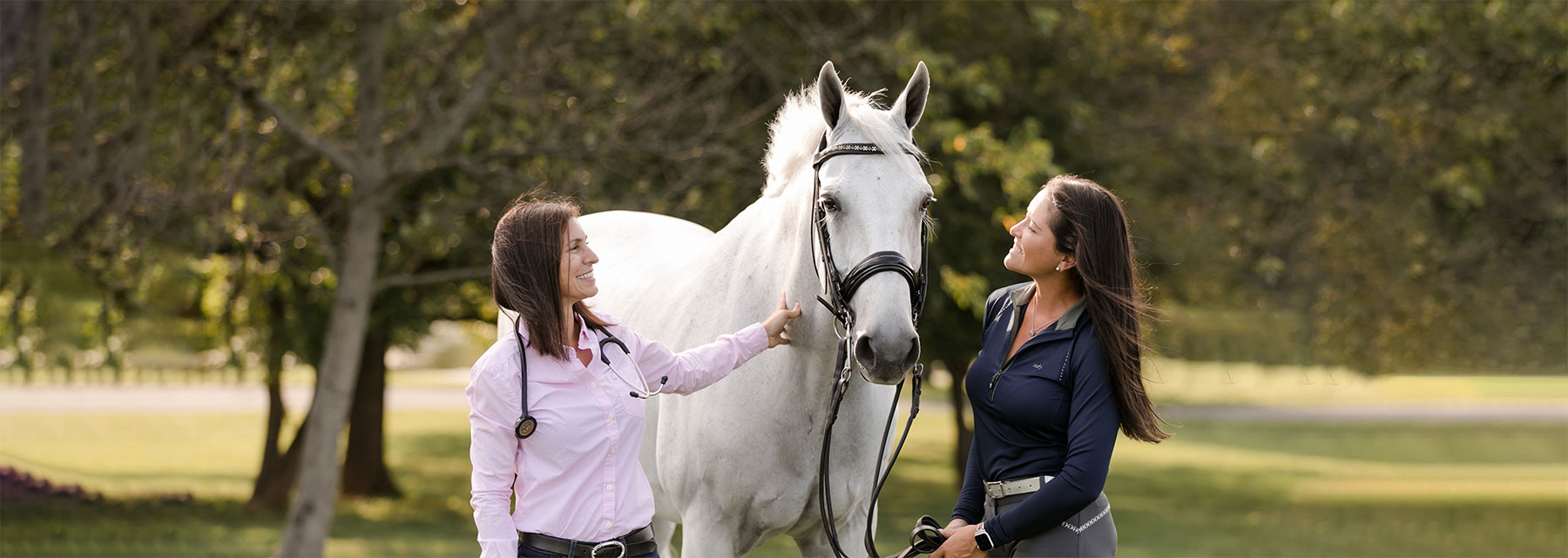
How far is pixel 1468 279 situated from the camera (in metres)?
12.6

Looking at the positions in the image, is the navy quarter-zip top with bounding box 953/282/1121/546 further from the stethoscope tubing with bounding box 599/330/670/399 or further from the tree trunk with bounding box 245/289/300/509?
the tree trunk with bounding box 245/289/300/509

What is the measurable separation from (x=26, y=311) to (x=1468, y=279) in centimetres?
1403

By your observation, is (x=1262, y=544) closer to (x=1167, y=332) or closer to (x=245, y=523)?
(x=1167, y=332)

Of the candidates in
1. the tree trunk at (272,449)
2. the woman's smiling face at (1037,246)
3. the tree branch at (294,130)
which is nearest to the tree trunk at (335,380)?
the tree branch at (294,130)

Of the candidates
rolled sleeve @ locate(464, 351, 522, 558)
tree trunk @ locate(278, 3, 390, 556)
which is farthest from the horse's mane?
tree trunk @ locate(278, 3, 390, 556)

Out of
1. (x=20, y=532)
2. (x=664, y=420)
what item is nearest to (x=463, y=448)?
(x=20, y=532)

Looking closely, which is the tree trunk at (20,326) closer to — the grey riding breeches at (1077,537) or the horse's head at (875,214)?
the horse's head at (875,214)

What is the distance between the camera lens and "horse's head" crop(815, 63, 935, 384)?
2668 millimetres

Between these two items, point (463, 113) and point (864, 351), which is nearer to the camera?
point (864, 351)

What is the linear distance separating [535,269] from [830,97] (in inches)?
38.4

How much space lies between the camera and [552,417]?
8.18ft

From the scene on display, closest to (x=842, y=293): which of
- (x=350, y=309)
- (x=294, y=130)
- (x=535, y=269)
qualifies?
(x=535, y=269)

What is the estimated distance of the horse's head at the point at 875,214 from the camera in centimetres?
267

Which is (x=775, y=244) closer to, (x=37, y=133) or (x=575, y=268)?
(x=575, y=268)
